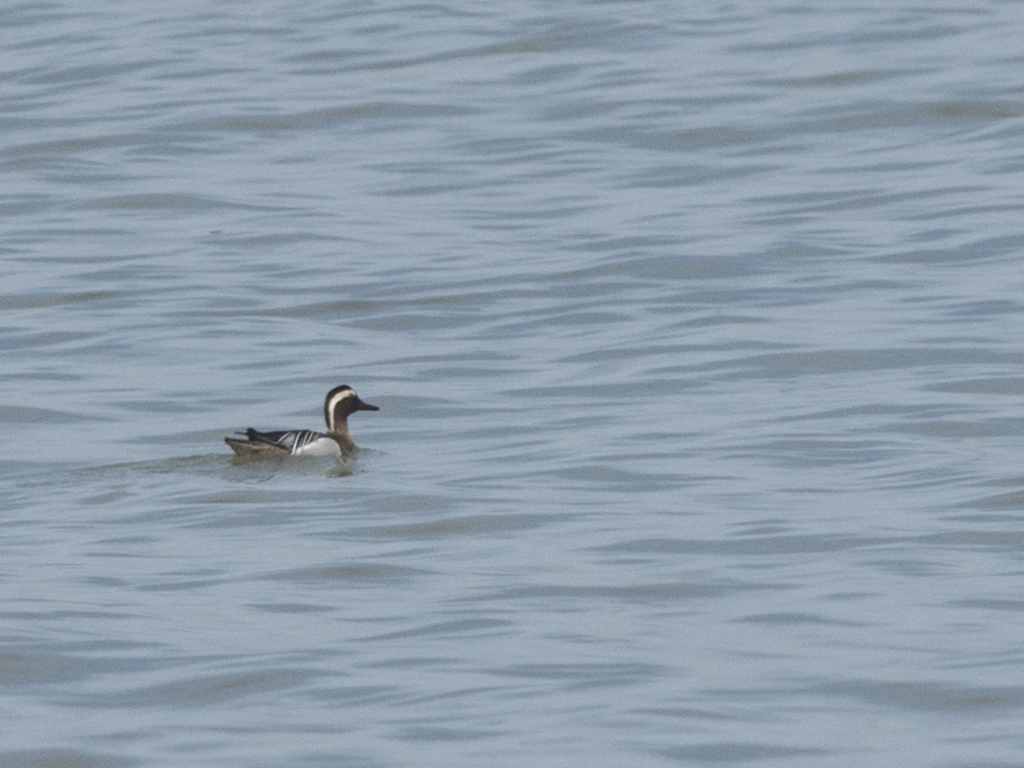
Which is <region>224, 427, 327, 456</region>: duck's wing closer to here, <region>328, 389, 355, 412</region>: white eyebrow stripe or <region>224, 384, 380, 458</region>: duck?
<region>224, 384, 380, 458</region>: duck

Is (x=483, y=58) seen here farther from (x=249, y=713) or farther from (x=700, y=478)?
(x=249, y=713)

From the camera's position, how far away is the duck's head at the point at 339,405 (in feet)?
42.3

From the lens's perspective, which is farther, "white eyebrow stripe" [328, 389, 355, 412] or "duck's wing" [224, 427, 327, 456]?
"white eyebrow stripe" [328, 389, 355, 412]

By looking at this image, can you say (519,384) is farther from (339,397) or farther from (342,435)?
(342,435)

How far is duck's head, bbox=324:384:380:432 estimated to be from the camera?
12883 mm

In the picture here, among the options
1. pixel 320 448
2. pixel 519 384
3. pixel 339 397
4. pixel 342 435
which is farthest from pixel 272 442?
pixel 519 384

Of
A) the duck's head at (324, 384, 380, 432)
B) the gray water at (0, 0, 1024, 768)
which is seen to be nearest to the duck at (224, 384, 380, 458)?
the duck's head at (324, 384, 380, 432)

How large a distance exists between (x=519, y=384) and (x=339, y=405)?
1483 mm

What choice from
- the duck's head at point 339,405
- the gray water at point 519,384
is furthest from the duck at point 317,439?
the gray water at point 519,384

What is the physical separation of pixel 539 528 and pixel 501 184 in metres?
9.90

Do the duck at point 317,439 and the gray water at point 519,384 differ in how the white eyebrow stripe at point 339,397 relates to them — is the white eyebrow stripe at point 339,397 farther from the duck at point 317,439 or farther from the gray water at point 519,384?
the gray water at point 519,384

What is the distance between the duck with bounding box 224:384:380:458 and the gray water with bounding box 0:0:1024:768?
13 cm

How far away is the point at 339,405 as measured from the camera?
12930 mm

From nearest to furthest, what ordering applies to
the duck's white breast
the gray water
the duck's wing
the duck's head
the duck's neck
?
the gray water < the duck's wing < the duck's white breast < the duck's neck < the duck's head
